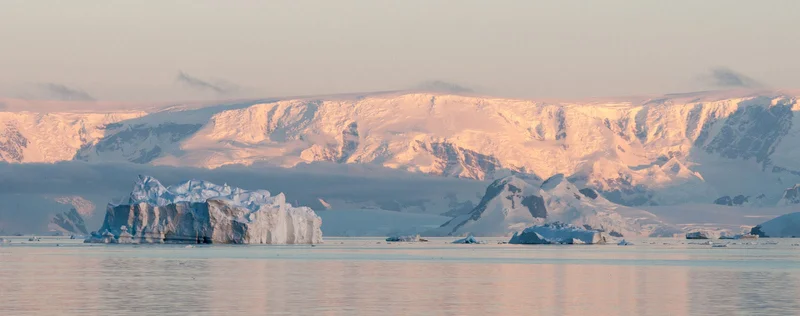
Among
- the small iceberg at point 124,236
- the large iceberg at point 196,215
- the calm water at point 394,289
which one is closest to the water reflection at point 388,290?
the calm water at point 394,289

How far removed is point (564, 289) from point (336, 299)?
1339cm

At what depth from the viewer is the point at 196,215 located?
574ft

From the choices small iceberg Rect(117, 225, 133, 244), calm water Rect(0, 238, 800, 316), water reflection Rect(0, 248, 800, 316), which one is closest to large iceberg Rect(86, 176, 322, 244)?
small iceberg Rect(117, 225, 133, 244)

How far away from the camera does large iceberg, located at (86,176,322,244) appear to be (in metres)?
174

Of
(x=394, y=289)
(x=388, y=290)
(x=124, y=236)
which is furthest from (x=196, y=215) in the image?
(x=388, y=290)

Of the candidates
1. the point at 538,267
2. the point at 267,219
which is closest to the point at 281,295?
the point at 538,267

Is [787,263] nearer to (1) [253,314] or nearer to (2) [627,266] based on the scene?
(2) [627,266]

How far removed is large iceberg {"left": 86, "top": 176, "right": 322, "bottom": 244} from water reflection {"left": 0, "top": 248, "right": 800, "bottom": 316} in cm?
6919

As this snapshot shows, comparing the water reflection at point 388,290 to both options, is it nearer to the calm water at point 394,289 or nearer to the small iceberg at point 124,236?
the calm water at point 394,289

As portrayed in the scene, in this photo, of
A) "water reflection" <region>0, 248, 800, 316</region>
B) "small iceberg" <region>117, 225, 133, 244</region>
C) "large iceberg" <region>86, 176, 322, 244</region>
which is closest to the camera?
"water reflection" <region>0, 248, 800, 316</region>

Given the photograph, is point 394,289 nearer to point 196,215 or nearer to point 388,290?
point 388,290

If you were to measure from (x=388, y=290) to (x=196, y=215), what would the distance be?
348 ft

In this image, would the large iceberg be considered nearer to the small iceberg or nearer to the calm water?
the small iceberg

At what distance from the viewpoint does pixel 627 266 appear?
106 metres
